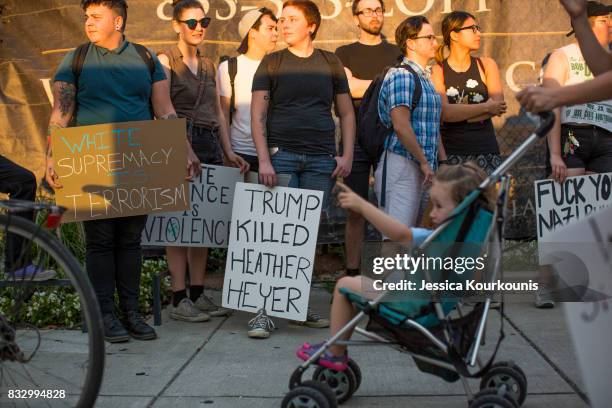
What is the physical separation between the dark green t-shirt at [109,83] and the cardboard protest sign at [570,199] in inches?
108

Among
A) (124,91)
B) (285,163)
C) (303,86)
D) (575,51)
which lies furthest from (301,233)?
(575,51)

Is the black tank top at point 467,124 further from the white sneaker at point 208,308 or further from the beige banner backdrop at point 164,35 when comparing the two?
the white sneaker at point 208,308

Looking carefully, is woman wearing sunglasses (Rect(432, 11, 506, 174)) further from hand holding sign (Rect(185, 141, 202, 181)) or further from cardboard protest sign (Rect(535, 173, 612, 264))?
hand holding sign (Rect(185, 141, 202, 181))

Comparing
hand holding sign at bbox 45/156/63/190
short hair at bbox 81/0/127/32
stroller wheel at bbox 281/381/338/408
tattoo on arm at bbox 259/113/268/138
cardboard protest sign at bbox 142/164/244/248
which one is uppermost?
short hair at bbox 81/0/127/32

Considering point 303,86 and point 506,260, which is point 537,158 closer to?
point 506,260

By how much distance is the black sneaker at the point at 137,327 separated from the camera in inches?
224

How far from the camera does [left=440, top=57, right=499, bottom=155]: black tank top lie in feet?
20.8

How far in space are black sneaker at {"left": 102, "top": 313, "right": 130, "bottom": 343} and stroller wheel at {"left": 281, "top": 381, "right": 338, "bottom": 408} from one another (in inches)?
77.5

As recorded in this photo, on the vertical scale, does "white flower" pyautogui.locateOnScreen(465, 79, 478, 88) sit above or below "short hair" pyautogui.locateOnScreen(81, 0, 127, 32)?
below

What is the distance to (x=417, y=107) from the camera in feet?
18.8

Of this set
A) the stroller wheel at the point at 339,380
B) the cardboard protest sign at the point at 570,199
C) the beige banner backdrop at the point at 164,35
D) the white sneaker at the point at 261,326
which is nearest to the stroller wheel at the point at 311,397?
the stroller wheel at the point at 339,380

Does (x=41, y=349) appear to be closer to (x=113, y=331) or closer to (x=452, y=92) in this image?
(x=113, y=331)

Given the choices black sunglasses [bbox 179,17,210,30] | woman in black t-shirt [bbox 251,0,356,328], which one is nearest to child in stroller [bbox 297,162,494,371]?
woman in black t-shirt [bbox 251,0,356,328]

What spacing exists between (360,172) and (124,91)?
5.92 feet
